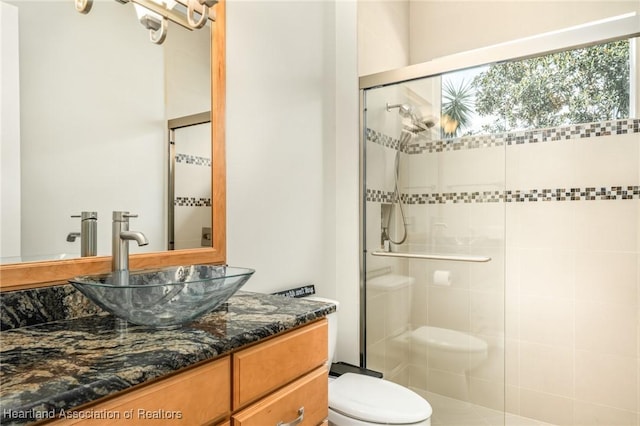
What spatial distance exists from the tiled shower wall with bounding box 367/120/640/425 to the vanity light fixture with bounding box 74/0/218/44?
47.6 inches

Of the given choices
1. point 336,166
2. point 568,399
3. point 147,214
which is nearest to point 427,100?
point 336,166

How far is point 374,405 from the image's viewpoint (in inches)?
61.9

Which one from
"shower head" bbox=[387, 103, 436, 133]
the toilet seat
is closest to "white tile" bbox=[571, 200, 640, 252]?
the toilet seat

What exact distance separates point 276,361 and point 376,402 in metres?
0.84

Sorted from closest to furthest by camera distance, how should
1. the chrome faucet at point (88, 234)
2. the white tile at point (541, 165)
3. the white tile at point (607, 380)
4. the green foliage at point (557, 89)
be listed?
the chrome faucet at point (88, 234) < the green foliage at point (557, 89) < the white tile at point (607, 380) < the white tile at point (541, 165)

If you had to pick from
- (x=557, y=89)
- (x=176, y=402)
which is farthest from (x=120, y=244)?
(x=557, y=89)

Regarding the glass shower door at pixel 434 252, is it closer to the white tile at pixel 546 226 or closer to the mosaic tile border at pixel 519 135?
the mosaic tile border at pixel 519 135

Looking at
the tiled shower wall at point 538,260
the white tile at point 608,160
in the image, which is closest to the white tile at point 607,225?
the tiled shower wall at point 538,260

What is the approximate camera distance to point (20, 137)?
980mm

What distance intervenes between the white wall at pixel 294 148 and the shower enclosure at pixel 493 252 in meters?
0.13

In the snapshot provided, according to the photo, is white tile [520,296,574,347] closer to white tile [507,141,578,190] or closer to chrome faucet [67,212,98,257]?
white tile [507,141,578,190]

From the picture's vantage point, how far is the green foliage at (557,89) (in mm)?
2057

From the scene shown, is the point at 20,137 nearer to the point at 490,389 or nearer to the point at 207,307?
the point at 207,307

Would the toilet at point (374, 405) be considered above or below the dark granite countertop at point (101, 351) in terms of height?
below
